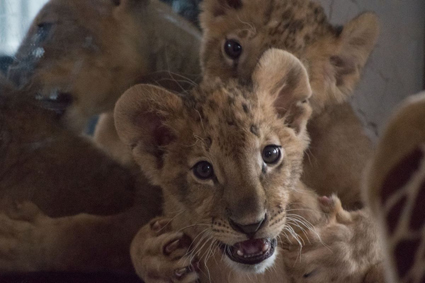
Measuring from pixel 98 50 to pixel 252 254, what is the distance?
59 centimetres

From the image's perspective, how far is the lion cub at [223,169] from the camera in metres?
0.81

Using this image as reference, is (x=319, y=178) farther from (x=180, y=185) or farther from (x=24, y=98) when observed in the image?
(x=24, y=98)

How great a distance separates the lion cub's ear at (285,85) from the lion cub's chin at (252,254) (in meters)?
0.23

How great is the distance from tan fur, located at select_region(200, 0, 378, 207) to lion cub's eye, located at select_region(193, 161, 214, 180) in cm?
22

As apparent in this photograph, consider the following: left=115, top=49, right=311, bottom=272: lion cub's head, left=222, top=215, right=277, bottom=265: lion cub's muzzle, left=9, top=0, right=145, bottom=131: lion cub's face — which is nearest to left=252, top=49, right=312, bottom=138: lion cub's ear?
left=115, top=49, right=311, bottom=272: lion cub's head

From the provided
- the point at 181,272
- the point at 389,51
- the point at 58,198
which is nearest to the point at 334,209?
the point at 181,272

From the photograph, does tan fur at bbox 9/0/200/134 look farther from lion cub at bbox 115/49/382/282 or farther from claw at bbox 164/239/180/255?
claw at bbox 164/239/180/255

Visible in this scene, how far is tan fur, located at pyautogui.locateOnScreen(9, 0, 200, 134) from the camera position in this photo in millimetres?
1071

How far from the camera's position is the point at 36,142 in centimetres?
106

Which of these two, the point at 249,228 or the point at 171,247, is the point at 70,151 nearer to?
the point at 171,247

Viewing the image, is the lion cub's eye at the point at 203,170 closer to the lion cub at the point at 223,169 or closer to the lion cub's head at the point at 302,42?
the lion cub at the point at 223,169

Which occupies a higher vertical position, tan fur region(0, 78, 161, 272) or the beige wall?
the beige wall

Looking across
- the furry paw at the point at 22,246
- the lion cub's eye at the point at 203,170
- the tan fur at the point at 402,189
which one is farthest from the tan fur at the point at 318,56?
the tan fur at the point at 402,189

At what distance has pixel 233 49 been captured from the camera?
110 centimetres
